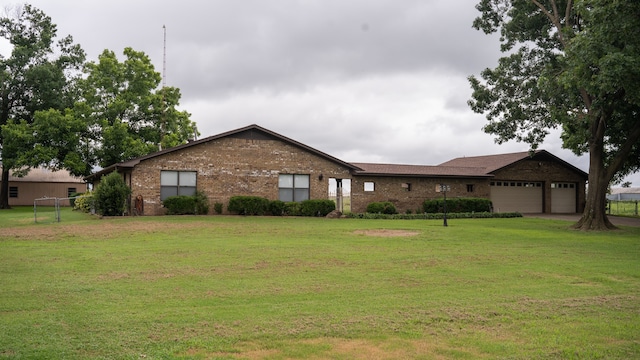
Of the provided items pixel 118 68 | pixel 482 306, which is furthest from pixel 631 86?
pixel 118 68

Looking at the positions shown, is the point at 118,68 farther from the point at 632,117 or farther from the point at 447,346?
the point at 447,346

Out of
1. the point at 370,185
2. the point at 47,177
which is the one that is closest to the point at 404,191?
the point at 370,185

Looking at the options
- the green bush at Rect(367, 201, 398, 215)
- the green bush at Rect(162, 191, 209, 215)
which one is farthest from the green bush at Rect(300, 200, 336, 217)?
the green bush at Rect(162, 191, 209, 215)

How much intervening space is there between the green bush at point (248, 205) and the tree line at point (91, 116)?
1299 cm

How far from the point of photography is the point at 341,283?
9.62 m

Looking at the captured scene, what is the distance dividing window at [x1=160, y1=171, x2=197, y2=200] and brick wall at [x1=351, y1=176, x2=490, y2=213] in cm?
914

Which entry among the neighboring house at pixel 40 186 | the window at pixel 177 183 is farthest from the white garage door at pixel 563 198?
the neighboring house at pixel 40 186

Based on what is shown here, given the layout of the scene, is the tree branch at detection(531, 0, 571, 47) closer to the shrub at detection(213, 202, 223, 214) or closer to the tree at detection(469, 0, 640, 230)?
the tree at detection(469, 0, 640, 230)

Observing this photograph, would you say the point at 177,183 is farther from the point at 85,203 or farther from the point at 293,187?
the point at 85,203

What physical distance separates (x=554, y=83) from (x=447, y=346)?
19.5 metres

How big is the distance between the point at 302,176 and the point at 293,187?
818 millimetres

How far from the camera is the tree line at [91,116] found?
38.1 m

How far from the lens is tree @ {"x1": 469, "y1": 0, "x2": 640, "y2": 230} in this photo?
17.9 metres

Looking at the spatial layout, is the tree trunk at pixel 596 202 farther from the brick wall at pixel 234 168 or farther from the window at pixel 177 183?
the window at pixel 177 183
